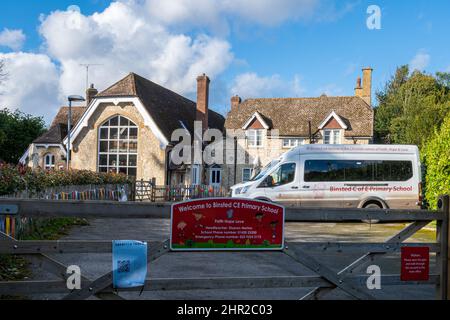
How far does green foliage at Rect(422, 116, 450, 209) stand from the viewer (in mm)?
16188

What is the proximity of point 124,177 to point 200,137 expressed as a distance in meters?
11.4

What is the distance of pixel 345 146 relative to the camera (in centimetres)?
1823

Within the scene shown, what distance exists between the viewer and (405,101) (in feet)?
134

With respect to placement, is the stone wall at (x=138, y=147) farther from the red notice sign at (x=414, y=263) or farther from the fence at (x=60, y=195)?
the red notice sign at (x=414, y=263)

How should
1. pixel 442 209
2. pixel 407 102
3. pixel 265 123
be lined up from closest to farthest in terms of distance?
1. pixel 442 209
2. pixel 265 123
3. pixel 407 102

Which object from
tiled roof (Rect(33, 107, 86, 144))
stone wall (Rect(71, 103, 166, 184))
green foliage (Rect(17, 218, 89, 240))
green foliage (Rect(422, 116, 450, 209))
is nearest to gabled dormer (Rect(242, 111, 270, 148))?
stone wall (Rect(71, 103, 166, 184))

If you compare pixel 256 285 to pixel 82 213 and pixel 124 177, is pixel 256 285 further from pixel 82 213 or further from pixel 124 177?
pixel 124 177

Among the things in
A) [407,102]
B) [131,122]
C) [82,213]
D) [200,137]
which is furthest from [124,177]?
[407,102]

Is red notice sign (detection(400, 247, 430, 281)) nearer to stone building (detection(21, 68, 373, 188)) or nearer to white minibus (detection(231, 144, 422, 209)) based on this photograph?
white minibus (detection(231, 144, 422, 209))

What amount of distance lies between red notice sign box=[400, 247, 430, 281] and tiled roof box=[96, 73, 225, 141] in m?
28.2

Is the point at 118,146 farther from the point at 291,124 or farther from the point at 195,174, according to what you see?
the point at 291,124

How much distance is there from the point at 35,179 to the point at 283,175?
9.74 meters

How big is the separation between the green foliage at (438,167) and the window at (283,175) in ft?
18.3
